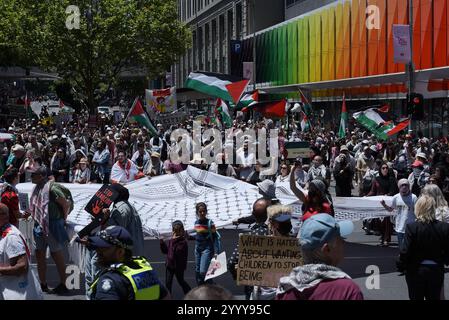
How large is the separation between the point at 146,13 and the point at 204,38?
37.3 m

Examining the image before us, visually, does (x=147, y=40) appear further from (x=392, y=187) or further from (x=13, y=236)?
(x=13, y=236)

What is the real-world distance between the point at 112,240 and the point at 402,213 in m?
7.28

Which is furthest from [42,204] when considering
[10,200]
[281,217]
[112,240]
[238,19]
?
[238,19]

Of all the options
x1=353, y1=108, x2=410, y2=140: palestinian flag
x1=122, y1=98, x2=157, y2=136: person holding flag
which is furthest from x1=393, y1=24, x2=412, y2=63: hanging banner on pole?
x1=122, y1=98, x2=157, y2=136: person holding flag

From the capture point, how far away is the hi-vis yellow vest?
17.2ft

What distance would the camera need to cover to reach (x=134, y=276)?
209 inches

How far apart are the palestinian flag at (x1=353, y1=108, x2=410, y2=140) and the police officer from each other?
18.9 meters

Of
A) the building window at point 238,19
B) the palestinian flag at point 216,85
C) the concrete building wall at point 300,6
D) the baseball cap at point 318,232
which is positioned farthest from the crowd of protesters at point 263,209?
the building window at point 238,19

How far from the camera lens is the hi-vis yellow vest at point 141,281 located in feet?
17.2

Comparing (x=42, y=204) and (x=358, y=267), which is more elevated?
(x=42, y=204)

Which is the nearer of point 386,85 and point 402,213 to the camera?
point 402,213

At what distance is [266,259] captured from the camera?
7.05 metres

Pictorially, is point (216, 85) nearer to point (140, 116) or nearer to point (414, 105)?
point (140, 116)

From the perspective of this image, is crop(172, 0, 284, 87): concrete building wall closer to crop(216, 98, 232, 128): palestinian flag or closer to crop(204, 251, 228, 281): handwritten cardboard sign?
crop(216, 98, 232, 128): palestinian flag
